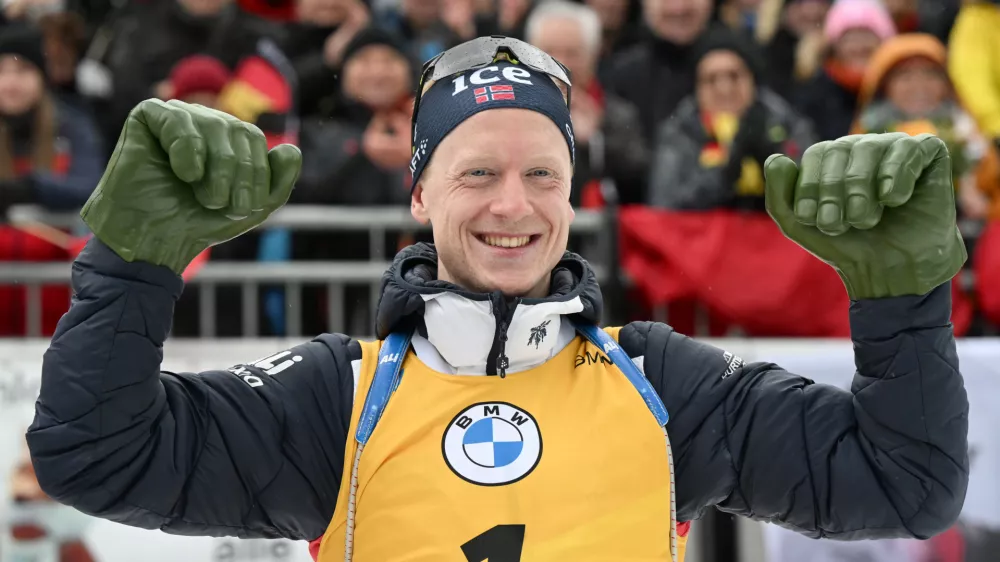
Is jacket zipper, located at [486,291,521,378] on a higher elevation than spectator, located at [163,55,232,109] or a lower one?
lower

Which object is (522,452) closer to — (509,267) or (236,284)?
(509,267)

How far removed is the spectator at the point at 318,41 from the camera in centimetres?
721

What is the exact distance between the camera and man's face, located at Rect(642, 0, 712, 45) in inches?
297

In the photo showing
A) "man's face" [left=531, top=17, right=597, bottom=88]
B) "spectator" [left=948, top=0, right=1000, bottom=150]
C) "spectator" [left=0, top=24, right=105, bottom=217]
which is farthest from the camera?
"spectator" [left=948, top=0, right=1000, bottom=150]

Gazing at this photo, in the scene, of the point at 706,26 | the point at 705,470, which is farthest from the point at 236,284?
the point at 705,470

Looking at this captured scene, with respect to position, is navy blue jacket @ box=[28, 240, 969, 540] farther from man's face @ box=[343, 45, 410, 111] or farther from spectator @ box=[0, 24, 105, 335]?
man's face @ box=[343, 45, 410, 111]

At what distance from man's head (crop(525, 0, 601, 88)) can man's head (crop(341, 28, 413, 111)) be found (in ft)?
2.42

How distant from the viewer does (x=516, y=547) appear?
9.42 feet

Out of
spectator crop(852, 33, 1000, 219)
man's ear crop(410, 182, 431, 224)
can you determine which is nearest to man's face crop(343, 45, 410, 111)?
Answer: spectator crop(852, 33, 1000, 219)

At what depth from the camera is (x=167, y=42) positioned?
293 inches

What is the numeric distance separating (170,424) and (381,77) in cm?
419

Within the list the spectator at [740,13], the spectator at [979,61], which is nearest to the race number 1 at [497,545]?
the spectator at [979,61]

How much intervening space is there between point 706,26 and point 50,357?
5614 mm

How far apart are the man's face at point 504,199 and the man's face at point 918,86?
14.6ft
